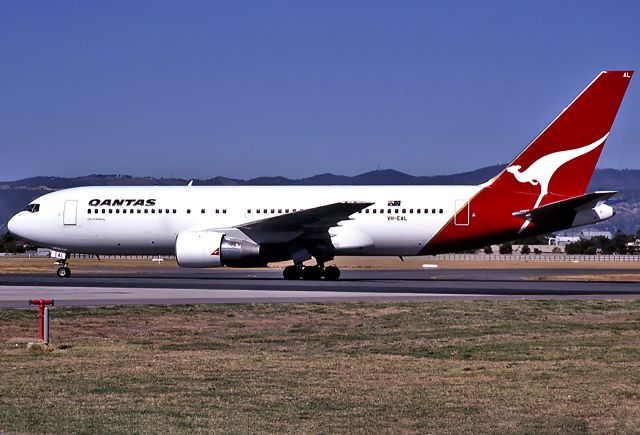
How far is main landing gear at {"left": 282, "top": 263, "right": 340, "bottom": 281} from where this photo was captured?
3981 centimetres

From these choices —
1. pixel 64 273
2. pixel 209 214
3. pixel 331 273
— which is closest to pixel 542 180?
pixel 331 273

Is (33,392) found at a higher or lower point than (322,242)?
lower

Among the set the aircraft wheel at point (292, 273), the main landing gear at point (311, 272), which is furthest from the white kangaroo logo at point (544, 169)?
the aircraft wheel at point (292, 273)

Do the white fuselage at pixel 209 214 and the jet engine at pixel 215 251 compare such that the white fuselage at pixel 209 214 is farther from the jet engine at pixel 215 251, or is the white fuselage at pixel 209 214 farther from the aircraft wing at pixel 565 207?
the jet engine at pixel 215 251

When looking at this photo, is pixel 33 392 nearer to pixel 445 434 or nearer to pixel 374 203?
pixel 445 434

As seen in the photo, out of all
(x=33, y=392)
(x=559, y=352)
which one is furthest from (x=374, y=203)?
(x=33, y=392)

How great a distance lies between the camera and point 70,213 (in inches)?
1660

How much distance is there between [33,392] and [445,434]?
5.42m

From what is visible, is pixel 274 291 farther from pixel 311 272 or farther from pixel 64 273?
pixel 64 273

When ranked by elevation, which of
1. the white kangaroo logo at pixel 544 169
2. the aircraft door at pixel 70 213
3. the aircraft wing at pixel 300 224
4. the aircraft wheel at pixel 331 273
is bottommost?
the aircraft wheel at pixel 331 273

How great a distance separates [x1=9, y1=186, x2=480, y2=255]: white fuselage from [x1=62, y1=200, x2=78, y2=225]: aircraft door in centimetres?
4

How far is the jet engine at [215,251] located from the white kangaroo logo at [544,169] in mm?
10302

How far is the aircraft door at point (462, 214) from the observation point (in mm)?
38469

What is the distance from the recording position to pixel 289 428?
34.3 feet
